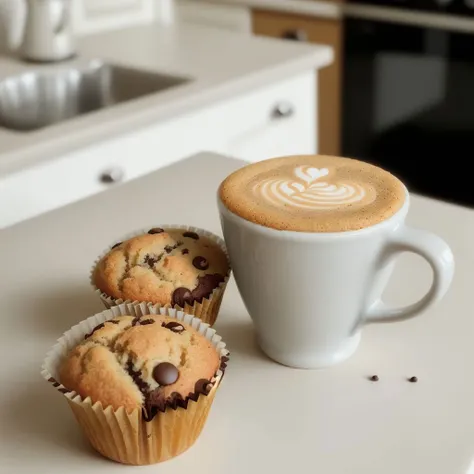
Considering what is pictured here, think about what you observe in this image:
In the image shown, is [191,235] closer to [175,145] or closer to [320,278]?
[320,278]

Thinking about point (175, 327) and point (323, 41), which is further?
point (323, 41)

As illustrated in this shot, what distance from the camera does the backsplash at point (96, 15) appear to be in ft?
5.86

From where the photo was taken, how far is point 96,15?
1981mm

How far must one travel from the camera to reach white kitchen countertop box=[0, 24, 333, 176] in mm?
1291

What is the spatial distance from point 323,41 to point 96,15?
2.67ft

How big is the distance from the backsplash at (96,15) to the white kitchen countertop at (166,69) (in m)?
0.05

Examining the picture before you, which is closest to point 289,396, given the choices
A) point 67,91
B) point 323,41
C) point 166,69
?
point 166,69

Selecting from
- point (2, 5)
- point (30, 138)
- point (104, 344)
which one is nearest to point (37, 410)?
point (104, 344)

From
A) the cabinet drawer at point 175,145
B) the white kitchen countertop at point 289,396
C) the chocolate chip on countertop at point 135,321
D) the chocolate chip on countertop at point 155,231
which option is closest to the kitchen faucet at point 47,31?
the cabinet drawer at point 175,145

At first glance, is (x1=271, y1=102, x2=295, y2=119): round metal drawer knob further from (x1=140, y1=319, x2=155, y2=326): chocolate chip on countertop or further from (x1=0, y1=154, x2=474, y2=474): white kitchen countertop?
(x1=140, y1=319, x2=155, y2=326): chocolate chip on countertop

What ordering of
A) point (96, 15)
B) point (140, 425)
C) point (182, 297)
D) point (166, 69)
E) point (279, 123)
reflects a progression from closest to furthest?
point (140, 425) → point (182, 297) → point (166, 69) → point (279, 123) → point (96, 15)

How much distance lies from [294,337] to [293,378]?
38 mm

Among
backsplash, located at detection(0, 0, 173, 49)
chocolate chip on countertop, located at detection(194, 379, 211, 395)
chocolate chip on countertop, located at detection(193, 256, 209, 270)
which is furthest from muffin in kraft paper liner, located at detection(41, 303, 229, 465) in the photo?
backsplash, located at detection(0, 0, 173, 49)

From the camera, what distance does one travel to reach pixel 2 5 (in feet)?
5.84
